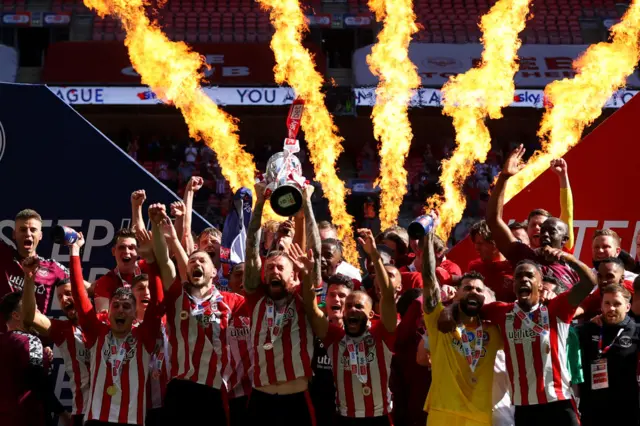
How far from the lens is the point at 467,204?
17.9 metres

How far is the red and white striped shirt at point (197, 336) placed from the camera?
6016mm

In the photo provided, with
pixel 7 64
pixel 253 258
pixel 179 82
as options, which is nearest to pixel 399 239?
pixel 253 258

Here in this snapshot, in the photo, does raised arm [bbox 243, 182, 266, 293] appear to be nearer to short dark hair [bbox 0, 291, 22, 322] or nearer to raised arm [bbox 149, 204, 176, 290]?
raised arm [bbox 149, 204, 176, 290]

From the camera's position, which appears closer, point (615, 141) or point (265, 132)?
point (615, 141)

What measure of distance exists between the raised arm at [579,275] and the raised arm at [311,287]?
1.32 m

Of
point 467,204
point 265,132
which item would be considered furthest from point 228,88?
point 467,204

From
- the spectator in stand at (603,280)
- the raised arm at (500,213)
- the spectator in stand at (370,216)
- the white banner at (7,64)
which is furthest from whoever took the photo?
the white banner at (7,64)

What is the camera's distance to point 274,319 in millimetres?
5992

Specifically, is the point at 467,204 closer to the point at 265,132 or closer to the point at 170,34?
the point at 265,132

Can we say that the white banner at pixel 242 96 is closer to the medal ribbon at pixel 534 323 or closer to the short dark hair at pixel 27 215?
the short dark hair at pixel 27 215

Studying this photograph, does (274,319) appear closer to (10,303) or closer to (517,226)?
(10,303)

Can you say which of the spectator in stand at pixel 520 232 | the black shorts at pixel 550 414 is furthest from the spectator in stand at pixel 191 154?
the black shorts at pixel 550 414

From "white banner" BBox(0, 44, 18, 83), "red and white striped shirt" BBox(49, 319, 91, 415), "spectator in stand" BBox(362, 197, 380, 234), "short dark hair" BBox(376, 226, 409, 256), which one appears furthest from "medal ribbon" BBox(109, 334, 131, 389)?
"white banner" BBox(0, 44, 18, 83)

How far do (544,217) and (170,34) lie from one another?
52.8 feet
